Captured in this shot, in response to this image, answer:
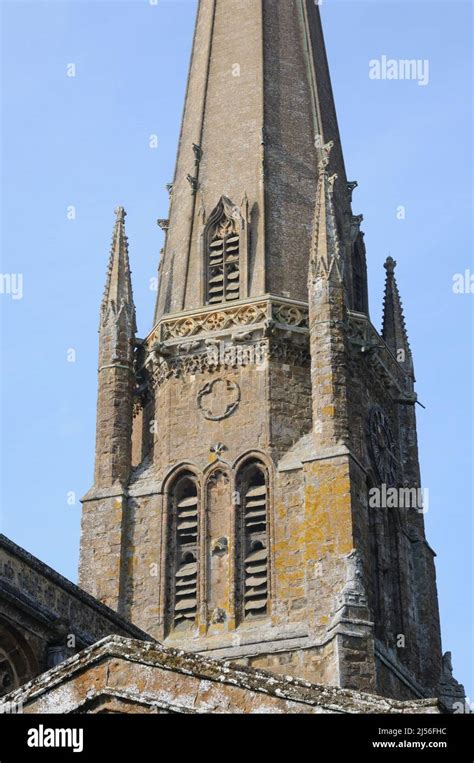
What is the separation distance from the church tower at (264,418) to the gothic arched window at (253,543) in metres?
0.04

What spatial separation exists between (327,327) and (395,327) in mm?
5120

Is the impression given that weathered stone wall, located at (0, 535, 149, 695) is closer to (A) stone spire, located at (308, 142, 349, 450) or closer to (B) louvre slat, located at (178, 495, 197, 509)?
(B) louvre slat, located at (178, 495, 197, 509)

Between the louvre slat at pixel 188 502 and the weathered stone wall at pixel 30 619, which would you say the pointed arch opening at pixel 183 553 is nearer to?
the louvre slat at pixel 188 502

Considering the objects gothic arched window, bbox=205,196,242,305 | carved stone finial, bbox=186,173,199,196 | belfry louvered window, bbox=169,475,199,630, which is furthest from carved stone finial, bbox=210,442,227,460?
carved stone finial, bbox=186,173,199,196

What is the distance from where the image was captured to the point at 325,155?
37.3m

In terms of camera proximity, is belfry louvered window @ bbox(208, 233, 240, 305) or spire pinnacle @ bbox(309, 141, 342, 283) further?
belfry louvered window @ bbox(208, 233, 240, 305)

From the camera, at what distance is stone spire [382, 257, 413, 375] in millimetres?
38031

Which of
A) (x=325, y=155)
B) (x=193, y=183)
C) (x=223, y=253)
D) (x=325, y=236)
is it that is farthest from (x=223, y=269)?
(x=325, y=155)

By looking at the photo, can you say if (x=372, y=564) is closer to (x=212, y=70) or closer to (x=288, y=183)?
(x=288, y=183)

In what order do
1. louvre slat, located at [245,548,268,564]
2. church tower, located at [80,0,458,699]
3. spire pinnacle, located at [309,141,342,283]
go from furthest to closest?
spire pinnacle, located at [309,141,342,283] → louvre slat, located at [245,548,268,564] → church tower, located at [80,0,458,699]

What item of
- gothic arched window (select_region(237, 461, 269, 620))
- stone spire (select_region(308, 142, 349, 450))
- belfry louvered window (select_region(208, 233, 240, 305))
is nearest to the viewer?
gothic arched window (select_region(237, 461, 269, 620))

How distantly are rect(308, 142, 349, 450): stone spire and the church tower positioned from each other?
42mm

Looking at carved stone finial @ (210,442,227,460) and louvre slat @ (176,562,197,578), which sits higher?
carved stone finial @ (210,442,227,460)

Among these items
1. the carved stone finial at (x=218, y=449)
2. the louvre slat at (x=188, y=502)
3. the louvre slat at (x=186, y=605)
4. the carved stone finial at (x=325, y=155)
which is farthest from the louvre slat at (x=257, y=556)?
the carved stone finial at (x=325, y=155)
